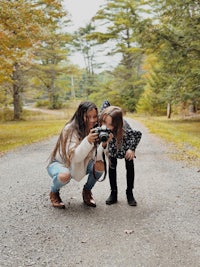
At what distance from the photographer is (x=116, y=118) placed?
3748 mm

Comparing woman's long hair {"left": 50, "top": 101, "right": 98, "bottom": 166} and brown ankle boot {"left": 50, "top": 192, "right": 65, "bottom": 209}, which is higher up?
woman's long hair {"left": 50, "top": 101, "right": 98, "bottom": 166}

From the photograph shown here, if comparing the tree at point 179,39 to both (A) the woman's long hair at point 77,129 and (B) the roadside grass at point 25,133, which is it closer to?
(B) the roadside grass at point 25,133

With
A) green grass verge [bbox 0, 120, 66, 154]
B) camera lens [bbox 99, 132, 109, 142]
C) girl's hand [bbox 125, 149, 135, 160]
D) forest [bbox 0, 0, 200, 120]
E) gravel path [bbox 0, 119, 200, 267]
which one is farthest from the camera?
forest [bbox 0, 0, 200, 120]

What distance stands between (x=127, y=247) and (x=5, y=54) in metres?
10.6

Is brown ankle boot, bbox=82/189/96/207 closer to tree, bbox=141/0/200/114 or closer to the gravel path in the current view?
the gravel path

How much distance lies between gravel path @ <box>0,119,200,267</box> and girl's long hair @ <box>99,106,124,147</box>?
89 cm

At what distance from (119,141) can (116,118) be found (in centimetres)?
31

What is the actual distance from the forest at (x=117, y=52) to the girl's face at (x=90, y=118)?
344 inches

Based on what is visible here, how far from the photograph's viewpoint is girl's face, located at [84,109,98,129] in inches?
144

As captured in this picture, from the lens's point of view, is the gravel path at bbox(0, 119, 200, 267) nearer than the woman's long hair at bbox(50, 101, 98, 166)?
Yes

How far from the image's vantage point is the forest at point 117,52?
12.7m

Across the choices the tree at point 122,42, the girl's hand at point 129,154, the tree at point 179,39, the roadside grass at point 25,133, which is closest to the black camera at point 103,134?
the girl's hand at point 129,154

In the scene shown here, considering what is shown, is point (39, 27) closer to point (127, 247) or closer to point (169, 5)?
point (169, 5)

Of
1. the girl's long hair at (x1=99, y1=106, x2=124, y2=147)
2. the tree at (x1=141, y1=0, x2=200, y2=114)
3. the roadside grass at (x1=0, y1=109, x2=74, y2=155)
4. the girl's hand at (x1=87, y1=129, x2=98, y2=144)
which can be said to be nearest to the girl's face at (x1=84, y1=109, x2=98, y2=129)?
the girl's long hair at (x1=99, y1=106, x2=124, y2=147)
